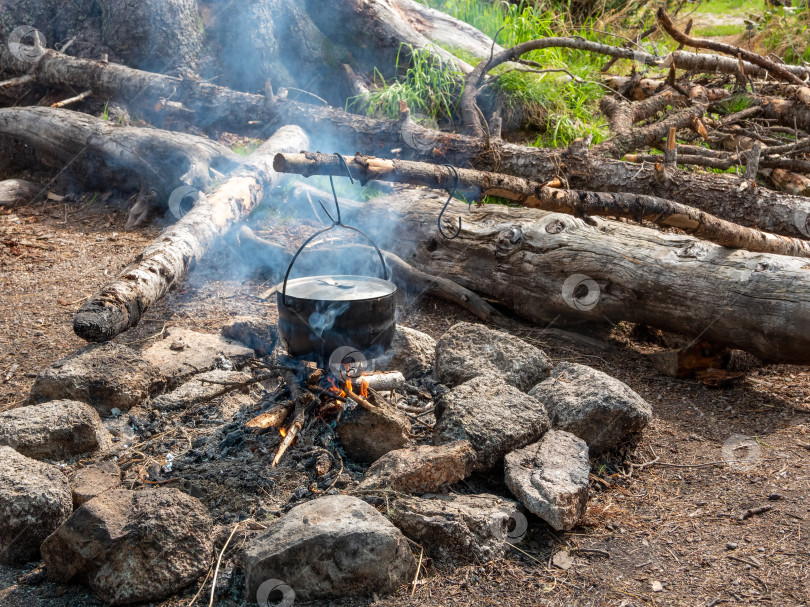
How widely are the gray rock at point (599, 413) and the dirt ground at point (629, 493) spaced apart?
0.14 meters

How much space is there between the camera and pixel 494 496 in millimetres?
2918

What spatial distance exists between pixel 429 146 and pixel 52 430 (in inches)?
174

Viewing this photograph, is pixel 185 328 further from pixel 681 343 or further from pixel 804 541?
pixel 804 541

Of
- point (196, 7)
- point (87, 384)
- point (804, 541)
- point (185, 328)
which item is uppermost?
point (196, 7)

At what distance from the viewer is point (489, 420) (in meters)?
3.17

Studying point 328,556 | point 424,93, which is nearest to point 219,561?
point 328,556

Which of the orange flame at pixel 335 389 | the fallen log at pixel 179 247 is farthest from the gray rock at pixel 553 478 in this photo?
the fallen log at pixel 179 247

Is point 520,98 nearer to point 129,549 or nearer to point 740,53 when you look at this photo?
point 740,53

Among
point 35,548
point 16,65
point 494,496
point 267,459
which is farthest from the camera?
point 16,65

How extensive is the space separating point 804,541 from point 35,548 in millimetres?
3157

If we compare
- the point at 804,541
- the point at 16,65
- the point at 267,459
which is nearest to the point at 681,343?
the point at 804,541

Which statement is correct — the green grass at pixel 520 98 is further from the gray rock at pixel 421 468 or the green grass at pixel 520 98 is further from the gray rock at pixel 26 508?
the gray rock at pixel 26 508
